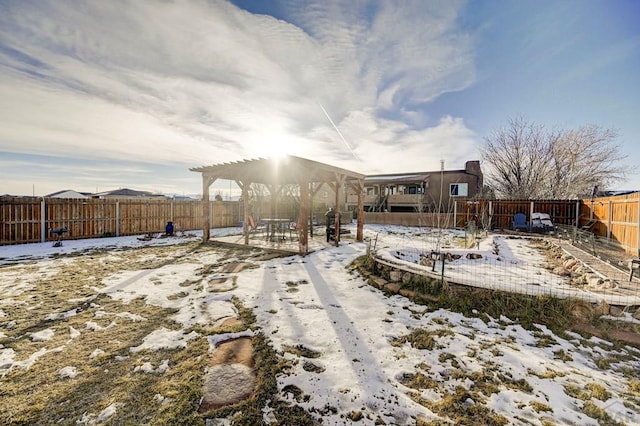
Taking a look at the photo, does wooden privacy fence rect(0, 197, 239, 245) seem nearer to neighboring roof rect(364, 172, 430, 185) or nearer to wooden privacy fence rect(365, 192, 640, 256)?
wooden privacy fence rect(365, 192, 640, 256)

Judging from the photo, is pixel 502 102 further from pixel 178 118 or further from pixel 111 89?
pixel 111 89

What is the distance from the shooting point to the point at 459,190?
76.7 ft

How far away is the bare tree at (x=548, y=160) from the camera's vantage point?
18.3 m

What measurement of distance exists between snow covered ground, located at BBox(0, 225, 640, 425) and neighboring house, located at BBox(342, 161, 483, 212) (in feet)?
64.7

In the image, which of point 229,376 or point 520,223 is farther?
point 520,223

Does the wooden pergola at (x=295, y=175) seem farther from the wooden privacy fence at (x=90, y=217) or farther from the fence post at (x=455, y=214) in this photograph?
the fence post at (x=455, y=214)

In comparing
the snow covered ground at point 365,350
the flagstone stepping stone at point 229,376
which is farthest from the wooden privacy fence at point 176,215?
the flagstone stepping stone at point 229,376

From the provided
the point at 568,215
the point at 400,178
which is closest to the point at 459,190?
the point at 400,178

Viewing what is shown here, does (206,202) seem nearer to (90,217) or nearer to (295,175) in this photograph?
(295,175)

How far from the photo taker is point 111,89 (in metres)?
7.24

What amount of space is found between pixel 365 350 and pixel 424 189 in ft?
74.5

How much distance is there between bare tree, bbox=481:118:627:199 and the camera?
18.3 meters

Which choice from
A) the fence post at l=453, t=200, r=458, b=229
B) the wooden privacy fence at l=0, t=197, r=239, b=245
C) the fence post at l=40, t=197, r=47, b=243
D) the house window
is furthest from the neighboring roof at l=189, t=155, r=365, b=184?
the house window

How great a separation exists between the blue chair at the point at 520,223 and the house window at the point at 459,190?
8.83 m
